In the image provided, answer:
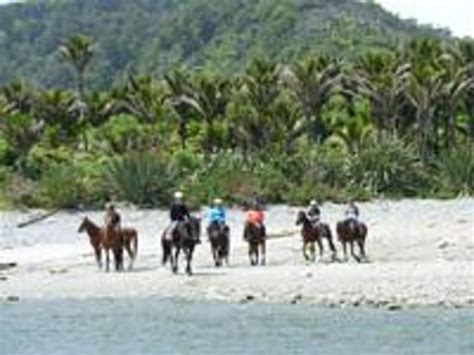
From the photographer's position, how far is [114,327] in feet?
85.4

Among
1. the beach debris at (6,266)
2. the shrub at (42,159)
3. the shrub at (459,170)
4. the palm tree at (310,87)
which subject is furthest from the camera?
the palm tree at (310,87)

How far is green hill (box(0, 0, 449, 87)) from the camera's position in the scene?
439 ft

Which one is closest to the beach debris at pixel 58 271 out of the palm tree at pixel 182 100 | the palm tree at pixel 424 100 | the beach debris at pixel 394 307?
the beach debris at pixel 394 307

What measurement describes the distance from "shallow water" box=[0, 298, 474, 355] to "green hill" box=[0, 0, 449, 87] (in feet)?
305

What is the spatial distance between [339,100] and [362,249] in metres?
50.7

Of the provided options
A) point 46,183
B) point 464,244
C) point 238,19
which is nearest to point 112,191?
point 46,183

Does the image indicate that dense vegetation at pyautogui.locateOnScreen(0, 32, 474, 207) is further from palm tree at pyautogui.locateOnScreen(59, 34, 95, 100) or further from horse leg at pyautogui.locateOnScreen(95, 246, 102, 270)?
horse leg at pyautogui.locateOnScreen(95, 246, 102, 270)

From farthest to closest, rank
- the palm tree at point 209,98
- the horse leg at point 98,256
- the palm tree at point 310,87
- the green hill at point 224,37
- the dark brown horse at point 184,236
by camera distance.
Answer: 1. the green hill at point 224,37
2. the palm tree at point 209,98
3. the palm tree at point 310,87
4. the horse leg at point 98,256
5. the dark brown horse at point 184,236

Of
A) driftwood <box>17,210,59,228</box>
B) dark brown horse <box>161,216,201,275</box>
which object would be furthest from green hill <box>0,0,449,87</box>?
dark brown horse <box>161,216,201,275</box>

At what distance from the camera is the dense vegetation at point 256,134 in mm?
60969

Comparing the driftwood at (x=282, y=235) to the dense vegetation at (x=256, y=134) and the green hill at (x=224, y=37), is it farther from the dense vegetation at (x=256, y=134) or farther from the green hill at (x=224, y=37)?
the green hill at (x=224, y=37)

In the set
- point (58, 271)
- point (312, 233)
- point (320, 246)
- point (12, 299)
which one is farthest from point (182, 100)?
point (12, 299)

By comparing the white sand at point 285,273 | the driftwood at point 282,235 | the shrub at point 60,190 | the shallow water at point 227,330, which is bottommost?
the shallow water at point 227,330

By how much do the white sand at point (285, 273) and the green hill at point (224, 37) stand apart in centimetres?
7760
